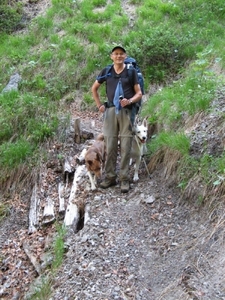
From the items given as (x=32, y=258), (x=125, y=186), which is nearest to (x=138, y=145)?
(x=125, y=186)

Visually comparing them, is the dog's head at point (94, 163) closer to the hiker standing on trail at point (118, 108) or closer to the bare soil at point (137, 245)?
the hiker standing on trail at point (118, 108)

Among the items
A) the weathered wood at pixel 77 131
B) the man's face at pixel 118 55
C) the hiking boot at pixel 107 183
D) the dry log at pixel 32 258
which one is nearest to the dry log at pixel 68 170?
the weathered wood at pixel 77 131

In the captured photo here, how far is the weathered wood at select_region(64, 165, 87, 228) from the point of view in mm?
6102

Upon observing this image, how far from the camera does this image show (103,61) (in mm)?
10367

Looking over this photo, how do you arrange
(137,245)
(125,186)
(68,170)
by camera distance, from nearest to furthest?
1. (137,245)
2. (125,186)
3. (68,170)

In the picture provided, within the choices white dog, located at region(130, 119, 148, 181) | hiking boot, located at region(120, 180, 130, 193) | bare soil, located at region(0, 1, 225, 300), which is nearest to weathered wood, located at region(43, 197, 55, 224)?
bare soil, located at region(0, 1, 225, 300)

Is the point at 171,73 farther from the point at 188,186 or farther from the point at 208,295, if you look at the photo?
the point at 208,295

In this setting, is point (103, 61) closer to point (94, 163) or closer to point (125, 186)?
point (94, 163)

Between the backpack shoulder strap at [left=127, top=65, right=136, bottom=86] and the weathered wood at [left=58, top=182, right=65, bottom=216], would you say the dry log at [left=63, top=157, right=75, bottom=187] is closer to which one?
the weathered wood at [left=58, top=182, right=65, bottom=216]

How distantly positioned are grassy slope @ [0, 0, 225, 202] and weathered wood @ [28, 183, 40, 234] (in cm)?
70

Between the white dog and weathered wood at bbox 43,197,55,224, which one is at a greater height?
the white dog

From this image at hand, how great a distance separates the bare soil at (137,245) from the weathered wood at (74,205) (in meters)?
0.19

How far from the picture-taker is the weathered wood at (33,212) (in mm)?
6663

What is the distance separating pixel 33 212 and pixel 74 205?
964mm
